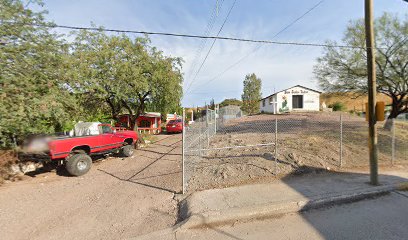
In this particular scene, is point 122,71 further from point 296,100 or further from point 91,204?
point 296,100

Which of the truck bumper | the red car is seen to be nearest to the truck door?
the truck bumper

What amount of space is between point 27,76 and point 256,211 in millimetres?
7664

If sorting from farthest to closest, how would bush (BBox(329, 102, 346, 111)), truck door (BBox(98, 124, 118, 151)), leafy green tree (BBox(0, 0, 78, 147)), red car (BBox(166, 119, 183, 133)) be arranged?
bush (BBox(329, 102, 346, 111)), red car (BBox(166, 119, 183, 133)), truck door (BBox(98, 124, 118, 151)), leafy green tree (BBox(0, 0, 78, 147))

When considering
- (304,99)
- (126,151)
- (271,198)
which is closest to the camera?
(271,198)

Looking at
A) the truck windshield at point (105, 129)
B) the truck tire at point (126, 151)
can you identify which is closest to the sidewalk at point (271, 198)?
the truck windshield at point (105, 129)

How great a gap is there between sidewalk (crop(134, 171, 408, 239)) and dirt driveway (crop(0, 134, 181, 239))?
0.50m

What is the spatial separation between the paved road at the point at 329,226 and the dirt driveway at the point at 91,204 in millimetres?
1223

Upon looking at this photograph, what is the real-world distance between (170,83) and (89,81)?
4.76m

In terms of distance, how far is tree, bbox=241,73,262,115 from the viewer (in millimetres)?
44656

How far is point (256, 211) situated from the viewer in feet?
12.8

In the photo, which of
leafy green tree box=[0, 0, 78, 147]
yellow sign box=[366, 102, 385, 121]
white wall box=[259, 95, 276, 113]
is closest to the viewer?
yellow sign box=[366, 102, 385, 121]

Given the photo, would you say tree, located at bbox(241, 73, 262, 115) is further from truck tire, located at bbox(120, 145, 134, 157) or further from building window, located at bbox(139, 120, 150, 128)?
truck tire, located at bbox(120, 145, 134, 157)

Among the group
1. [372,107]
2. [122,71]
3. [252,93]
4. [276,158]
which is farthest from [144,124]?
[252,93]

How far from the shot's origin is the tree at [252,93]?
4466 cm
